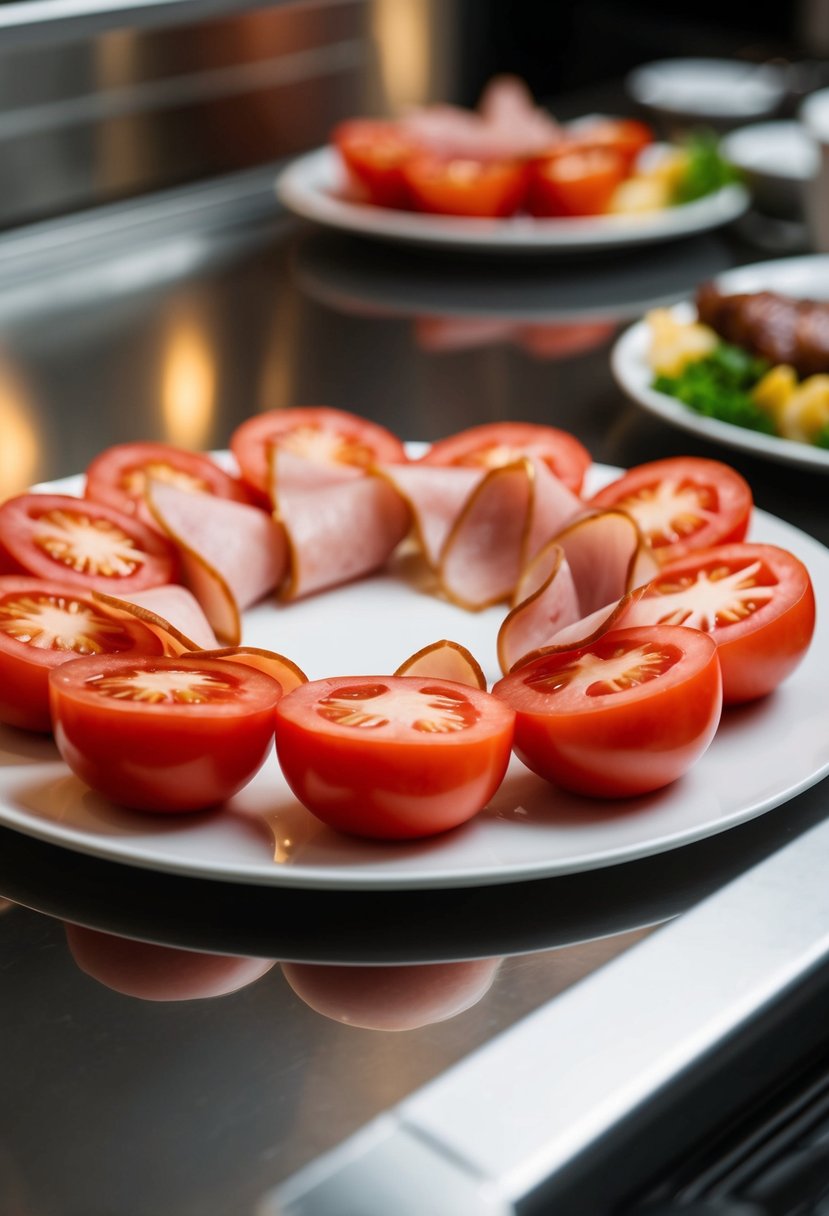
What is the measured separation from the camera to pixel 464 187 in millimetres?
1837

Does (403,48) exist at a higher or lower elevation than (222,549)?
higher

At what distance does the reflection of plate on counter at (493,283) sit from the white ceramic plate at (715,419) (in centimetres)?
10

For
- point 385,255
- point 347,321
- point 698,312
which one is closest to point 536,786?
point 698,312

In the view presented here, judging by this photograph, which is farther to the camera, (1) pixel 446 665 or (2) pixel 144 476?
(2) pixel 144 476

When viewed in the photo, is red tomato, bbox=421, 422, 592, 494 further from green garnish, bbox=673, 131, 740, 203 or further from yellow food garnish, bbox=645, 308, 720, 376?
green garnish, bbox=673, 131, 740, 203

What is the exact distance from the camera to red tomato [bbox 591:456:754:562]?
995mm

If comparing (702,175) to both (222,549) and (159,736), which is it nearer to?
(222,549)

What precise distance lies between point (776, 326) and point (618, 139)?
728mm

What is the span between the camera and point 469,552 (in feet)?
3.38

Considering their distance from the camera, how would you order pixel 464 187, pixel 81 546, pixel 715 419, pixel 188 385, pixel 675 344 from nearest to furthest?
pixel 81 546, pixel 715 419, pixel 675 344, pixel 188 385, pixel 464 187

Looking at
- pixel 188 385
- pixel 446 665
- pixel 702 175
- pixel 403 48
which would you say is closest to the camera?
pixel 446 665

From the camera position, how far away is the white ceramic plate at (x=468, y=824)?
68cm

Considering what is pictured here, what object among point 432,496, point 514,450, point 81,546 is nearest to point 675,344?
point 514,450

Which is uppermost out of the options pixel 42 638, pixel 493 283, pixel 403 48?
pixel 403 48
